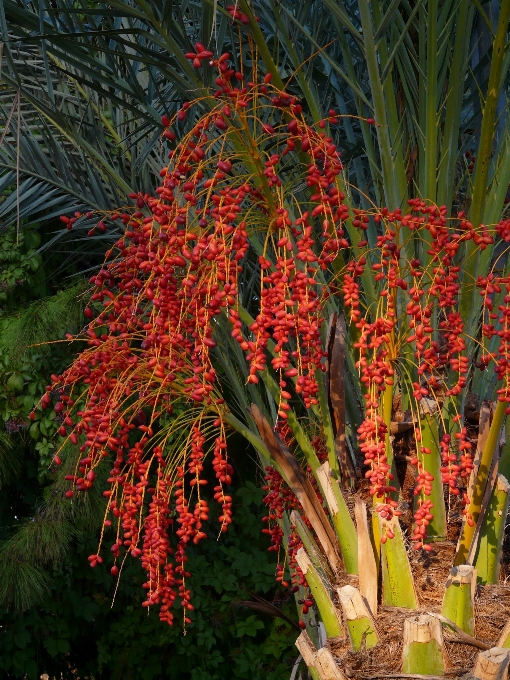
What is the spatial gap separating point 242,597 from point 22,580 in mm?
1498

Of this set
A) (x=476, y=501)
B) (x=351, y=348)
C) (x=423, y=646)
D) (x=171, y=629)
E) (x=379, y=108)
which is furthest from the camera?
(x=171, y=629)

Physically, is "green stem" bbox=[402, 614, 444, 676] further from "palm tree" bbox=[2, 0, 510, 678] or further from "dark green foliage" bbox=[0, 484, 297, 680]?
"dark green foliage" bbox=[0, 484, 297, 680]

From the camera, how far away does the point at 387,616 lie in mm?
2090

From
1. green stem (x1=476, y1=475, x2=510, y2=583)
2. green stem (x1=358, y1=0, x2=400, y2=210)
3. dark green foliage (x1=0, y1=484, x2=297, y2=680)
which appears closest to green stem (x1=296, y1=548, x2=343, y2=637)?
green stem (x1=476, y1=475, x2=510, y2=583)

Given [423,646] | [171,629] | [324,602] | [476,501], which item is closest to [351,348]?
[476,501]

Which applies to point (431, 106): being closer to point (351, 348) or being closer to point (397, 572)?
point (351, 348)

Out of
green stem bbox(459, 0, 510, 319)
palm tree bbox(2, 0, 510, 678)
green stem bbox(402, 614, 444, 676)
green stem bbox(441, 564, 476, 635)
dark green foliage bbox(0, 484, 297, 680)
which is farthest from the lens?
dark green foliage bbox(0, 484, 297, 680)

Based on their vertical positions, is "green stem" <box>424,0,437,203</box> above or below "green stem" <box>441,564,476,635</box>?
above

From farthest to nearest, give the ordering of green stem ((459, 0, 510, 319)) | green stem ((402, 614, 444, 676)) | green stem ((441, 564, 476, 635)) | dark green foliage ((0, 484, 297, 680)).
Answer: dark green foliage ((0, 484, 297, 680)), green stem ((459, 0, 510, 319)), green stem ((441, 564, 476, 635)), green stem ((402, 614, 444, 676))

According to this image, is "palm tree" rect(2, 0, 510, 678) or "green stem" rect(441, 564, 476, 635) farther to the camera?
"green stem" rect(441, 564, 476, 635)

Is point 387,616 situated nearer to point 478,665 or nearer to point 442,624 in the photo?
point 442,624

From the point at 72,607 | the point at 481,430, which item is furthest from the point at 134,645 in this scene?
the point at 481,430

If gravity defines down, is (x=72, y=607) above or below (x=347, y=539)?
below

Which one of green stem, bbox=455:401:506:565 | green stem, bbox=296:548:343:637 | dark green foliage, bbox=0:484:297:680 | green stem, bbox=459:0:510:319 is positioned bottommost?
dark green foliage, bbox=0:484:297:680
